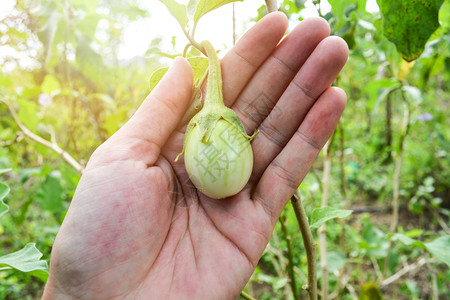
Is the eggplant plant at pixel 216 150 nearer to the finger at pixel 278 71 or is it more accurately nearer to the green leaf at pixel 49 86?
the finger at pixel 278 71

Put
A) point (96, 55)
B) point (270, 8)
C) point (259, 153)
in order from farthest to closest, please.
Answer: point (96, 55) < point (259, 153) < point (270, 8)

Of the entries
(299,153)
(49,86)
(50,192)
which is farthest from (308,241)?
(49,86)

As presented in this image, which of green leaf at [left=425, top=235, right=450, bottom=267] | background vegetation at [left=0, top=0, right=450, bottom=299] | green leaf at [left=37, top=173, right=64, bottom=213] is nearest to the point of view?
green leaf at [left=425, top=235, right=450, bottom=267]

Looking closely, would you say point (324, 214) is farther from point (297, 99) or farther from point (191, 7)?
point (191, 7)

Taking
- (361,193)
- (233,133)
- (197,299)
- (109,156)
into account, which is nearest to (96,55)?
(109,156)

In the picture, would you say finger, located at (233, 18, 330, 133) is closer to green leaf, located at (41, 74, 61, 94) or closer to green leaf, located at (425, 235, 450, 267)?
green leaf, located at (425, 235, 450, 267)

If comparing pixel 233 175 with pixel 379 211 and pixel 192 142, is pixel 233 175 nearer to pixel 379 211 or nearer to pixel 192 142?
pixel 192 142

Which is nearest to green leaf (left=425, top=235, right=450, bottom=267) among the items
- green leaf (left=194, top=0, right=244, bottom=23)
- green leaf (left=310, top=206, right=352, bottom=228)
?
green leaf (left=310, top=206, right=352, bottom=228)

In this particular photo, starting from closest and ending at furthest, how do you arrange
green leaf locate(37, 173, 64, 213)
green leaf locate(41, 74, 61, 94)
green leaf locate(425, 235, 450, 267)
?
green leaf locate(425, 235, 450, 267)
green leaf locate(37, 173, 64, 213)
green leaf locate(41, 74, 61, 94)
